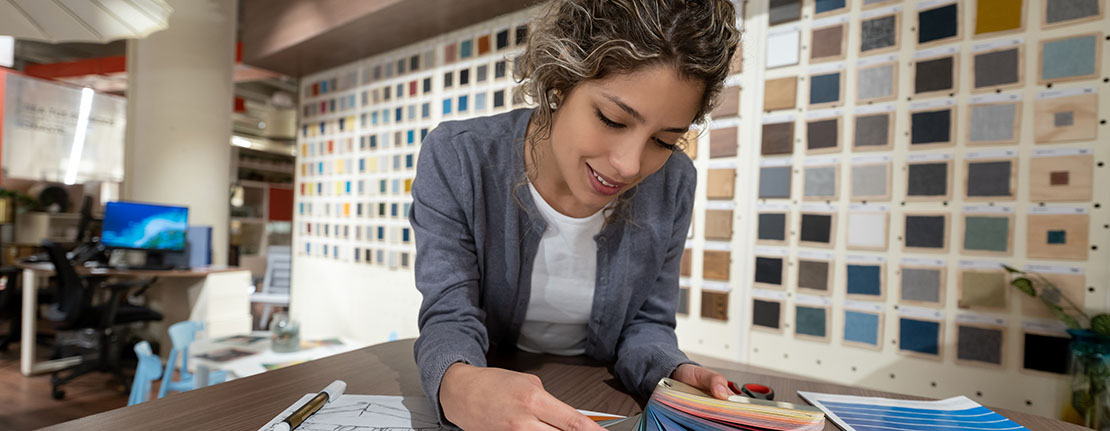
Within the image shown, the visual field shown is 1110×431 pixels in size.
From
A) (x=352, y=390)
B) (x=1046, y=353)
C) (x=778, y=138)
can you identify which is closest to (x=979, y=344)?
(x=1046, y=353)

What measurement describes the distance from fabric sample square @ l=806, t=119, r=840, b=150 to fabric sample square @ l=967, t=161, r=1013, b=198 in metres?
0.38

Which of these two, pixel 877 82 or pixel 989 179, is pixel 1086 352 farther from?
pixel 877 82

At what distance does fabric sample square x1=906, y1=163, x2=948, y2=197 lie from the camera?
5.36 feet

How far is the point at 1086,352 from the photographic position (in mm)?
1326

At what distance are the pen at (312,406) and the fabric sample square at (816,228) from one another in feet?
5.50

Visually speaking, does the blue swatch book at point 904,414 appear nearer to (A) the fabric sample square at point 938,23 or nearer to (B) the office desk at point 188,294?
(A) the fabric sample square at point 938,23

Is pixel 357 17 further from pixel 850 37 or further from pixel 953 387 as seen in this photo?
pixel 953 387

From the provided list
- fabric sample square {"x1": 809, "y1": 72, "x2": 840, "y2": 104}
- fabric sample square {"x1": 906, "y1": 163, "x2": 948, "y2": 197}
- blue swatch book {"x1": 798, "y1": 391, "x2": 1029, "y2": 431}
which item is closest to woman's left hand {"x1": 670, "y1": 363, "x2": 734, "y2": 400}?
blue swatch book {"x1": 798, "y1": 391, "x2": 1029, "y2": 431}

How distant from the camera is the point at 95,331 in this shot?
3.41 metres

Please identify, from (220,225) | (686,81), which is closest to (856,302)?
(686,81)

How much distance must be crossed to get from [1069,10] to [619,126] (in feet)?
5.34

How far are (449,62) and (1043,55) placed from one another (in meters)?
2.54

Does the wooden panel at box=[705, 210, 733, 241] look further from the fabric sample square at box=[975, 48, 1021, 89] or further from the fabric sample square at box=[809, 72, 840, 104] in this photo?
the fabric sample square at box=[975, 48, 1021, 89]

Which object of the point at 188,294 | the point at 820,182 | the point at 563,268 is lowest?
the point at 188,294
